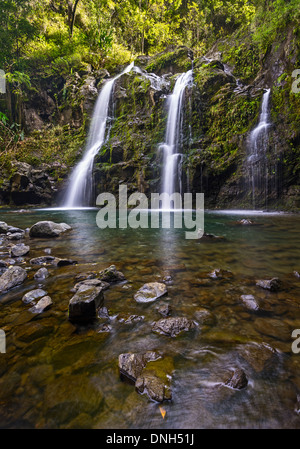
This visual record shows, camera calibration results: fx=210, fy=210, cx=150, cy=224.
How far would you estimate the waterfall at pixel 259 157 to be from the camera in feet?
35.4

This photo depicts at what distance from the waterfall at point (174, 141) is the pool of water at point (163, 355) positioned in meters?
10.2

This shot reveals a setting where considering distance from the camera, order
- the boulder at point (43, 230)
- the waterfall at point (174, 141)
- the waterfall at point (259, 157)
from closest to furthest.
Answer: the boulder at point (43, 230), the waterfall at point (259, 157), the waterfall at point (174, 141)

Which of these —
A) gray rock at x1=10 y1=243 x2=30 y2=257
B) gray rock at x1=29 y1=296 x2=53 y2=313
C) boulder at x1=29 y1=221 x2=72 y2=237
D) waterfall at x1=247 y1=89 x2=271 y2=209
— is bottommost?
gray rock at x1=29 y1=296 x2=53 y2=313

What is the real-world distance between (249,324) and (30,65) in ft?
87.6

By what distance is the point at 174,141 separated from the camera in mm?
13531

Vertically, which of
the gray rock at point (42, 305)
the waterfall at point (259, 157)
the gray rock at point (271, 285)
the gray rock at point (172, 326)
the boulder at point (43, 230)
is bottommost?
the gray rock at point (172, 326)

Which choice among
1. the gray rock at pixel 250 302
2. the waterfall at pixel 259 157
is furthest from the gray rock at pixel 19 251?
the waterfall at pixel 259 157

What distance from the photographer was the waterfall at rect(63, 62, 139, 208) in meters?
14.8

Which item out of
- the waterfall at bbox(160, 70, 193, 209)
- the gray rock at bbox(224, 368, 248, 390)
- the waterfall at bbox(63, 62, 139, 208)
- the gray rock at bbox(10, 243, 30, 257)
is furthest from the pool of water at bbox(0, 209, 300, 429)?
the waterfall at bbox(63, 62, 139, 208)

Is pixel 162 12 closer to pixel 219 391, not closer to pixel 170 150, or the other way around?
pixel 170 150

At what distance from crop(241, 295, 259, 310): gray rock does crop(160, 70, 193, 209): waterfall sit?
35.1 feet

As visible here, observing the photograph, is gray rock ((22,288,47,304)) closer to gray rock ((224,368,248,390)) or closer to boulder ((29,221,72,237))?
gray rock ((224,368,248,390))

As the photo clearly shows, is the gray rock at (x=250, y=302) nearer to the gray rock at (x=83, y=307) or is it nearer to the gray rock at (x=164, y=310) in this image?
the gray rock at (x=164, y=310)

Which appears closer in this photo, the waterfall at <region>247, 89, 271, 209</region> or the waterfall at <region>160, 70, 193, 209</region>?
the waterfall at <region>247, 89, 271, 209</region>
